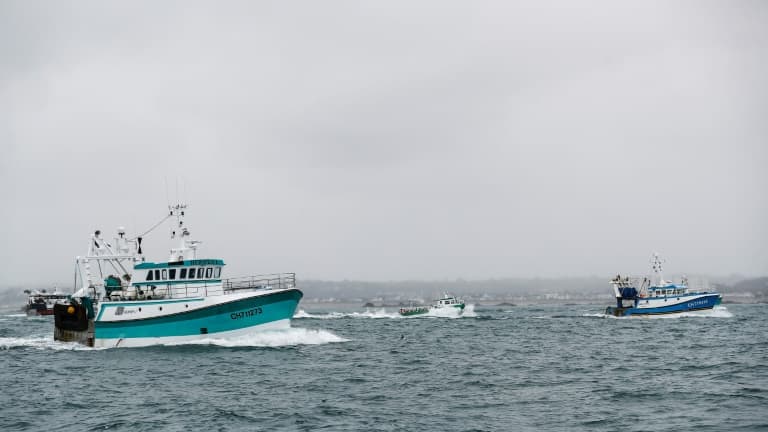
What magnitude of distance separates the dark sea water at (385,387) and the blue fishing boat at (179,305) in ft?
3.84

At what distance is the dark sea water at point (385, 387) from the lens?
23.0 m

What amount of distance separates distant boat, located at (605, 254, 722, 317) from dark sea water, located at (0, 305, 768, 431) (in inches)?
1590

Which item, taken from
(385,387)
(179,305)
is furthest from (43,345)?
(385,387)

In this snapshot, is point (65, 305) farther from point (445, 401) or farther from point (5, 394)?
point (445, 401)

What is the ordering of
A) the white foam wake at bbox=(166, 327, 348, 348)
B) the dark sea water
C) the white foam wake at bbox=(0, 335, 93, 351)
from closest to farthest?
the dark sea water, the white foam wake at bbox=(166, 327, 348, 348), the white foam wake at bbox=(0, 335, 93, 351)

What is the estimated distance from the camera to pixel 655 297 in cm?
8938

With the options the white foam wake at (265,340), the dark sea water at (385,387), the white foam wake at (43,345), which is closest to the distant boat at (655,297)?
the dark sea water at (385,387)

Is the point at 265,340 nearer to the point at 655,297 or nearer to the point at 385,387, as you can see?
the point at 385,387

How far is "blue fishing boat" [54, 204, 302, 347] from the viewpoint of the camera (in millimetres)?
45406

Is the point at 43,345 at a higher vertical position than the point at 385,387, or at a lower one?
higher

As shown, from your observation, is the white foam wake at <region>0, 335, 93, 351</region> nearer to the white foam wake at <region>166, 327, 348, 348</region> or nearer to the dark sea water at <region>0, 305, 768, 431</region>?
the dark sea water at <region>0, 305, 768, 431</region>

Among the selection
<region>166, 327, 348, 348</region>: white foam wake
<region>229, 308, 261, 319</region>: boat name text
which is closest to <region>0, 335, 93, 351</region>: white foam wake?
<region>166, 327, 348, 348</region>: white foam wake

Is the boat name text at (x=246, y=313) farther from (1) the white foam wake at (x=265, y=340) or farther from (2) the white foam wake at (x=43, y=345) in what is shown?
(2) the white foam wake at (x=43, y=345)

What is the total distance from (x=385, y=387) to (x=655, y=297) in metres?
69.7
